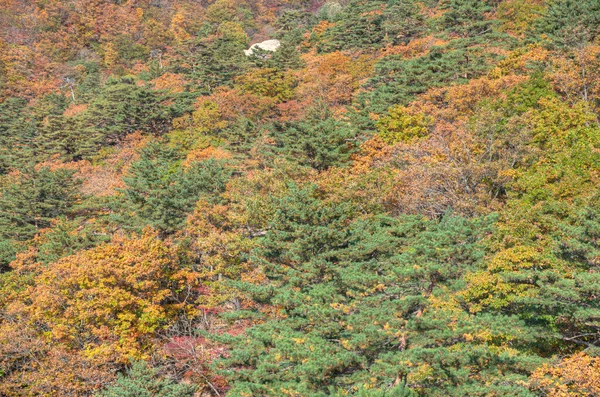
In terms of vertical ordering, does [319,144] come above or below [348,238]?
below

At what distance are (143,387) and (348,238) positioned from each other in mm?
10619

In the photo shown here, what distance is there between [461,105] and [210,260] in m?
18.8

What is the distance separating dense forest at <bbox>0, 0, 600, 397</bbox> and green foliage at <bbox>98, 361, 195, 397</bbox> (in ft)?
0.30

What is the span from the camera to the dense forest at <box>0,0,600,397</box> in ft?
53.8

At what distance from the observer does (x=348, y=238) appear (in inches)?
824

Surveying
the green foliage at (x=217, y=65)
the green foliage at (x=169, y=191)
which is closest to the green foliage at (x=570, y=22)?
the green foliage at (x=169, y=191)

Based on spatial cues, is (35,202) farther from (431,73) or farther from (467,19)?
(467,19)

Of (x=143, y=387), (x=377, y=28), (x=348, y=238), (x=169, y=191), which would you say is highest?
(x=348, y=238)

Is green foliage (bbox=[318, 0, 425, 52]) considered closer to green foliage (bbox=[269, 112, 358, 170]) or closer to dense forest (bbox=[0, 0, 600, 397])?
dense forest (bbox=[0, 0, 600, 397])

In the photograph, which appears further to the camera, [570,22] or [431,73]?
[570,22]

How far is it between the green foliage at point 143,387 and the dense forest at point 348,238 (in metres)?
0.09

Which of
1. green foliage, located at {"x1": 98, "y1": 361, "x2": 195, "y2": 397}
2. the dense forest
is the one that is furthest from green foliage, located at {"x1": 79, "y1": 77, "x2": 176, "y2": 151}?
green foliage, located at {"x1": 98, "y1": 361, "x2": 195, "y2": 397}

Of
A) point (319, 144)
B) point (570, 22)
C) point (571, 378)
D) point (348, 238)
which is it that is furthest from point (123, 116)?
point (571, 378)

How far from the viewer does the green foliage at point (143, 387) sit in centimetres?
1941
